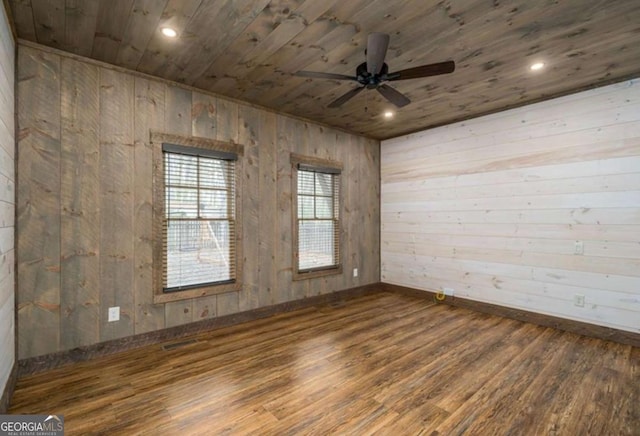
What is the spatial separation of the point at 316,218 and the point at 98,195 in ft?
9.12

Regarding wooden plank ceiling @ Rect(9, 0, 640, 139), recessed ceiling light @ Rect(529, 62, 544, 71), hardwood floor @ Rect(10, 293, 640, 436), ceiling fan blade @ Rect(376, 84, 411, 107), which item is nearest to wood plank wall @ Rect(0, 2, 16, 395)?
wooden plank ceiling @ Rect(9, 0, 640, 139)

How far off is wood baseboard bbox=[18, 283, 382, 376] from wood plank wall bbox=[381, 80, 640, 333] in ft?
6.47

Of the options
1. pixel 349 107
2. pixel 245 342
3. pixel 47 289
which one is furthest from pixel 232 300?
pixel 349 107

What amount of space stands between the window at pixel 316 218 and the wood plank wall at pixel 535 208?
4.18 ft

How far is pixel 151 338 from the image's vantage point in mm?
3131

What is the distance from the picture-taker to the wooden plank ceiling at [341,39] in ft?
7.00

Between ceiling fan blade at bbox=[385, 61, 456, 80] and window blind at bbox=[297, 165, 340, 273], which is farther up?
ceiling fan blade at bbox=[385, 61, 456, 80]

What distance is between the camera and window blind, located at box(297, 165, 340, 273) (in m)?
4.51

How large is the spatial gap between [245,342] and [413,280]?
10.1ft

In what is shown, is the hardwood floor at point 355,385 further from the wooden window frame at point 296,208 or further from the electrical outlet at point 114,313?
the wooden window frame at point 296,208

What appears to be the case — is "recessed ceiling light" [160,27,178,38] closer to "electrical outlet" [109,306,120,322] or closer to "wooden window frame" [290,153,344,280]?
"wooden window frame" [290,153,344,280]

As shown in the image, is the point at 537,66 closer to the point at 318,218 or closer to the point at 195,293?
the point at 318,218

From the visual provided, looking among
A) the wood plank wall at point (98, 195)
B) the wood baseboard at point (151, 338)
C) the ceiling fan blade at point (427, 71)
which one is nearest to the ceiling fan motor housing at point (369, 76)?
the ceiling fan blade at point (427, 71)

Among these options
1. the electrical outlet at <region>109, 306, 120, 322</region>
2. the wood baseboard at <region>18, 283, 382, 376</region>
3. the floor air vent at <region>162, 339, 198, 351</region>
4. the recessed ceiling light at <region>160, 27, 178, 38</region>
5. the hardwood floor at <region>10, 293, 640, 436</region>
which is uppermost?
the recessed ceiling light at <region>160, 27, 178, 38</region>
